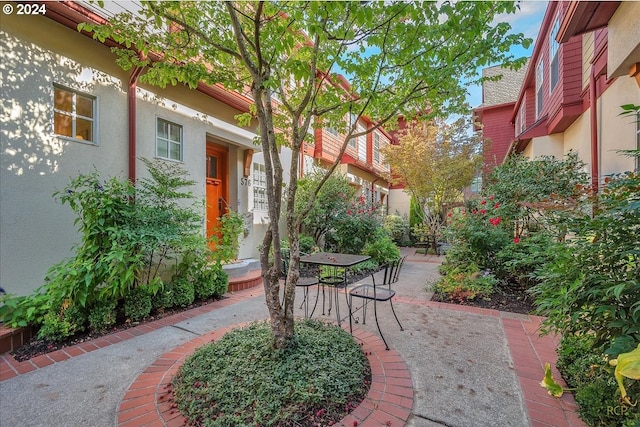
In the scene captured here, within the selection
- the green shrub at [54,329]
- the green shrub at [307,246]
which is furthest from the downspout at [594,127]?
the green shrub at [54,329]

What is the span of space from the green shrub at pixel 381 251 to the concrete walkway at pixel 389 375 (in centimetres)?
396

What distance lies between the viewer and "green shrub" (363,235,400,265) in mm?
8273

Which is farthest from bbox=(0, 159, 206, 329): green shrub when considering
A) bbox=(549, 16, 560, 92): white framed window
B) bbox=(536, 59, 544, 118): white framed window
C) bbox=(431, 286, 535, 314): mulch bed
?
bbox=(536, 59, 544, 118): white framed window

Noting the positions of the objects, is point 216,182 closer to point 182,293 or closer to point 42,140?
point 182,293

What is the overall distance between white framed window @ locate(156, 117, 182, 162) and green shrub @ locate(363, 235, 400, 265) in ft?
17.9

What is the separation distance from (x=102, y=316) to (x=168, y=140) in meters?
3.44

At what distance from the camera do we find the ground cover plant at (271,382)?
2.08 m

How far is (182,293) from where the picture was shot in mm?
4629

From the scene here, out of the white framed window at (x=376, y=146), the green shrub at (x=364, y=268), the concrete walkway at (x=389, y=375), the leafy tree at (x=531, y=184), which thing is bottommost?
the concrete walkway at (x=389, y=375)

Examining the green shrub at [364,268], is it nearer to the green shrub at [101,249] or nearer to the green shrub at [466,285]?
the green shrub at [466,285]

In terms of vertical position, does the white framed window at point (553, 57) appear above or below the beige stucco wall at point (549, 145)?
above

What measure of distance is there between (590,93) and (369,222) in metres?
5.44

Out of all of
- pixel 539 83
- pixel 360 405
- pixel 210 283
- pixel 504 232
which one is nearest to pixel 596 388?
pixel 360 405

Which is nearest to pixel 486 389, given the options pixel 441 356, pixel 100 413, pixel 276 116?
pixel 441 356
